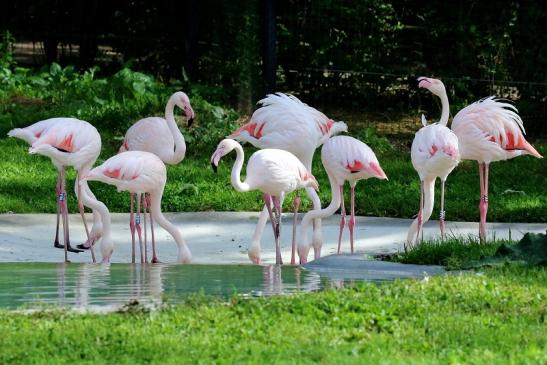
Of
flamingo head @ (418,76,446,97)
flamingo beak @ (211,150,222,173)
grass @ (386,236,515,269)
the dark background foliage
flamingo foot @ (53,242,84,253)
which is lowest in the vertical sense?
flamingo foot @ (53,242,84,253)

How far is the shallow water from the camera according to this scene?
6.02 metres

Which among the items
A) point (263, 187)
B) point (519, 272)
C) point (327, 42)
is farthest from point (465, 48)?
point (519, 272)

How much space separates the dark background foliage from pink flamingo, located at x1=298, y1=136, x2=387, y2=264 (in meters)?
4.50

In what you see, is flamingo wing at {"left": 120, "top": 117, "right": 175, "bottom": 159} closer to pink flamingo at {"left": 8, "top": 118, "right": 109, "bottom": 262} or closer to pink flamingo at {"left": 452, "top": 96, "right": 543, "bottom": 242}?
pink flamingo at {"left": 8, "top": 118, "right": 109, "bottom": 262}

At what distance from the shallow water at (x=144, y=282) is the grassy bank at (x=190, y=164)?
2.95 metres

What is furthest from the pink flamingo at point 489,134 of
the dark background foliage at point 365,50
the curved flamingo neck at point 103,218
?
the dark background foliage at point 365,50

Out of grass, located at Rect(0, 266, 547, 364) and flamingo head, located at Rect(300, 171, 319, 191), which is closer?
grass, located at Rect(0, 266, 547, 364)

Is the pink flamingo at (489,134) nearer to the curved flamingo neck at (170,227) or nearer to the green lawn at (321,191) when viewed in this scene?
the green lawn at (321,191)

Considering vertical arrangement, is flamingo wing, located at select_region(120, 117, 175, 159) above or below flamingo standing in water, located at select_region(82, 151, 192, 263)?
above

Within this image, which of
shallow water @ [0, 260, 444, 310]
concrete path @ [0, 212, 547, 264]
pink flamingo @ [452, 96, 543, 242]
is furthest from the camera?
pink flamingo @ [452, 96, 543, 242]

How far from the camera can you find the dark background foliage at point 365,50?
1339 centimetres

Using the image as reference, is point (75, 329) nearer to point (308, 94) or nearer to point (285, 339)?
point (285, 339)

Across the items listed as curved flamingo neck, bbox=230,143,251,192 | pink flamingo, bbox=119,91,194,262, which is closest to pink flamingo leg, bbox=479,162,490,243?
curved flamingo neck, bbox=230,143,251,192

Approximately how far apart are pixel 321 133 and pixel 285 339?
4522 millimetres
